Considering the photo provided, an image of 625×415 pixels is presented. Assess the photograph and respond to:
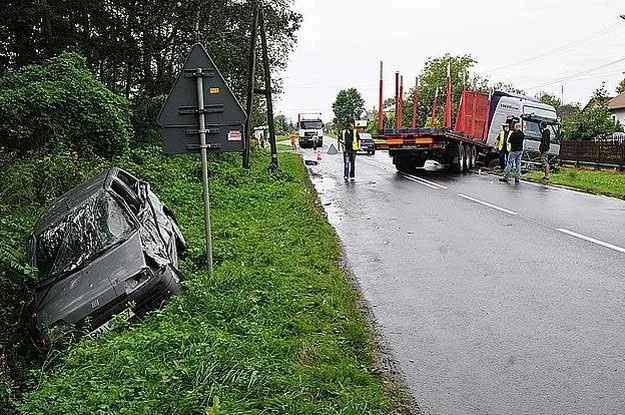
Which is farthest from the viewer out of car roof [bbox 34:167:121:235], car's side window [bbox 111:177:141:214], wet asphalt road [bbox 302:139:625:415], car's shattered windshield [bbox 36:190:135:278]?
car's side window [bbox 111:177:141:214]

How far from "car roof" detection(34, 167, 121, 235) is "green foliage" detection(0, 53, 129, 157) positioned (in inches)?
297

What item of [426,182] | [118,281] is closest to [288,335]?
[118,281]

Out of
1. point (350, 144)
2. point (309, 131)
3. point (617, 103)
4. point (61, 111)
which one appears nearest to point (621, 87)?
point (617, 103)

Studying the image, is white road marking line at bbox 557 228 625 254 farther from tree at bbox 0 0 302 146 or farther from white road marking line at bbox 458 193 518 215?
tree at bbox 0 0 302 146

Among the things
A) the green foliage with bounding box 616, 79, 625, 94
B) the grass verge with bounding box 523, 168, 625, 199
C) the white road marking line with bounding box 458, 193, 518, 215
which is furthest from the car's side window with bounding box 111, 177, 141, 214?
the green foliage with bounding box 616, 79, 625, 94

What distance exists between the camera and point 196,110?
22.0 feet

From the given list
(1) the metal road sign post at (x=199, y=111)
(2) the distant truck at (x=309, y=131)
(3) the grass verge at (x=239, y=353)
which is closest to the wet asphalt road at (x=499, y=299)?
(3) the grass verge at (x=239, y=353)

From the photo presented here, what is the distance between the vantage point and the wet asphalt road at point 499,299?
4.47 metres

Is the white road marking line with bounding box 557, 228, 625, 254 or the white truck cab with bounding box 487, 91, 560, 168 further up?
the white truck cab with bounding box 487, 91, 560, 168

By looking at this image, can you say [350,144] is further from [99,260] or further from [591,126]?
[591,126]

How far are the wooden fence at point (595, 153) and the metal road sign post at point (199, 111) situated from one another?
22.3 metres

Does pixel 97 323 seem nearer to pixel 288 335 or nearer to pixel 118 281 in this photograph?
pixel 118 281

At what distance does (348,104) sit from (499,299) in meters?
128

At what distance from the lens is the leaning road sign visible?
263 inches
